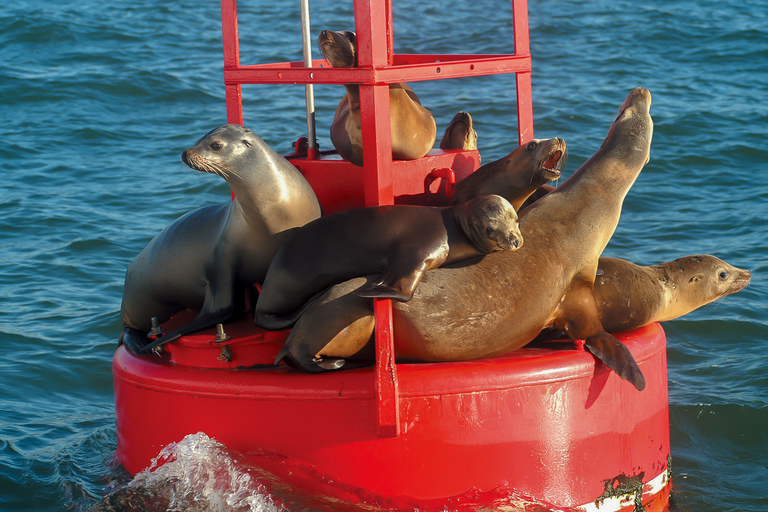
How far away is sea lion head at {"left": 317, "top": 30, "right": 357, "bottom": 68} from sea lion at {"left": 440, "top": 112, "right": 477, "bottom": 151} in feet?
2.85

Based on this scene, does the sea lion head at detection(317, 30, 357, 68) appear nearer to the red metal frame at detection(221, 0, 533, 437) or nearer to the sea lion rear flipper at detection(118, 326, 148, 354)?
the red metal frame at detection(221, 0, 533, 437)

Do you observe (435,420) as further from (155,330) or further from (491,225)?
(155,330)

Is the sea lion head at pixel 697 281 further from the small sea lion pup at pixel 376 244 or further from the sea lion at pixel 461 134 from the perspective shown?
the sea lion at pixel 461 134

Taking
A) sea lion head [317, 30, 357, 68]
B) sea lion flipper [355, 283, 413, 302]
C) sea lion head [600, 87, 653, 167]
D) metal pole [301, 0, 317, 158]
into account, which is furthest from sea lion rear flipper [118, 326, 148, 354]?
sea lion head [600, 87, 653, 167]

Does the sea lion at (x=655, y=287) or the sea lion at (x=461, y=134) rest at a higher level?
the sea lion at (x=461, y=134)

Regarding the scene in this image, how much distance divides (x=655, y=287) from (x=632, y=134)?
2.21ft

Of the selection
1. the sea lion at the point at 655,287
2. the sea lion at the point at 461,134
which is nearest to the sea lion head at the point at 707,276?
the sea lion at the point at 655,287

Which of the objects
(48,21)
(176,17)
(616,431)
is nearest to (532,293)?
(616,431)

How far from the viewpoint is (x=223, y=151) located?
3.42 metres

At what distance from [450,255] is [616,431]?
933 mm

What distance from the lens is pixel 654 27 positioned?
15.0m

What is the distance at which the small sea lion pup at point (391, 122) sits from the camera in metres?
3.67

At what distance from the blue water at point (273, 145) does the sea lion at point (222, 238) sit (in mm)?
837

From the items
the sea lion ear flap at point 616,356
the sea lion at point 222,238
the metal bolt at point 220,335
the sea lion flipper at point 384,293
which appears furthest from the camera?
the sea lion at point 222,238
